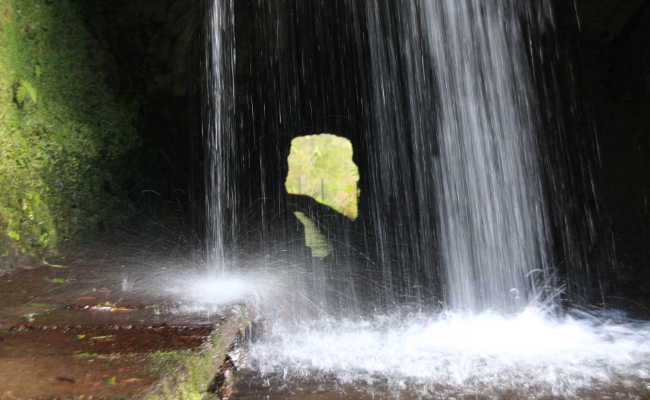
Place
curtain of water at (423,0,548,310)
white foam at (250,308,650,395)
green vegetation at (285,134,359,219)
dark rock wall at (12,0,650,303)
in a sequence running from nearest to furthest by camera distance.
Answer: white foam at (250,308,650,395) → dark rock wall at (12,0,650,303) → curtain of water at (423,0,548,310) → green vegetation at (285,134,359,219)

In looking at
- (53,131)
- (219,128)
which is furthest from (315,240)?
(53,131)

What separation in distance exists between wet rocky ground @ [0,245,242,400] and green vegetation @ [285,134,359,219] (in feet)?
27.1

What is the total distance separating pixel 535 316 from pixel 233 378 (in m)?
3.61

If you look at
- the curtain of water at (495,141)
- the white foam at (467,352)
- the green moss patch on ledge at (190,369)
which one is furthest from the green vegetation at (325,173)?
the green moss patch on ledge at (190,369)

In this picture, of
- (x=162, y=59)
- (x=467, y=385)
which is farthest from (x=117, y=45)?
(x=467, y=385)

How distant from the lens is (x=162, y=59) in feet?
21.0

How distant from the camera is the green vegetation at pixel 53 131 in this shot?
12.9ft

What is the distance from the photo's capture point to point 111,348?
64.7 inches

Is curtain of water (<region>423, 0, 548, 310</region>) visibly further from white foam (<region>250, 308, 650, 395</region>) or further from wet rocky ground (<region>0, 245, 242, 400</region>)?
wet rocky ground (<region>0, 245, 242, 400</region>)

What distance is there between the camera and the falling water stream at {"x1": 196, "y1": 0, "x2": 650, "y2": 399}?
233 centimetres

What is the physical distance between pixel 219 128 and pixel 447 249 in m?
4.94

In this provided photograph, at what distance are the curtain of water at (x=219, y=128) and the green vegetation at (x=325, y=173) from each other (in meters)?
2.56

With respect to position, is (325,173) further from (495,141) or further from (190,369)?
(190,369)

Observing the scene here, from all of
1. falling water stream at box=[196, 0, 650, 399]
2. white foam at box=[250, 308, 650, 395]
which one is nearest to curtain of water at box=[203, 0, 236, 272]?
falling water stream at box=[196, 0, 650, 399]
